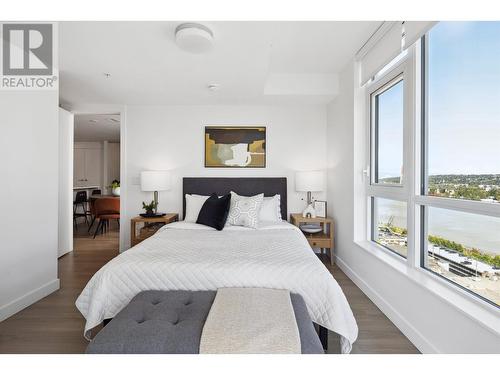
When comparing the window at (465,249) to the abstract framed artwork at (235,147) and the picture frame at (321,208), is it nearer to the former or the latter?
the picture frame at (321,208)

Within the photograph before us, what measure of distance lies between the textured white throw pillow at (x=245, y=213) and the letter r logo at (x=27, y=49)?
2341 millimetres

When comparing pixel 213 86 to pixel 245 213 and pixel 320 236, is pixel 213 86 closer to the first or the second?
pixel 245 213

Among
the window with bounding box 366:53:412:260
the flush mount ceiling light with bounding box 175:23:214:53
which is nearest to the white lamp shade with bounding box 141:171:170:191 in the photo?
the flush mount ceiling light with bounding box 175:23:214:53

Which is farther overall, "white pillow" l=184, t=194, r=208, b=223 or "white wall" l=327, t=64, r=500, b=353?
"white pillow" l=184, t=194, r=208, b=223

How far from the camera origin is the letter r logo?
88.3 inches

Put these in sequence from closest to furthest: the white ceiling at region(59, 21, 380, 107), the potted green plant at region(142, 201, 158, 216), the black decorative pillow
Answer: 1. the white ceiling at region(59, 21, 380, 107)
2. the black decorative pillow
3. the potted green plant at region(142, 201, 158, 216)

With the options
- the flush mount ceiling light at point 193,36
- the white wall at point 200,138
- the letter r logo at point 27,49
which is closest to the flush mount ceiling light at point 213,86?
the white wall at point 200,138

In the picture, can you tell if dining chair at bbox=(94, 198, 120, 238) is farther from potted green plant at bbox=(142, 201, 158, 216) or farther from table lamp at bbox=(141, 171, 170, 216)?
table lamp at bbox=(141, 171, 170, 216)

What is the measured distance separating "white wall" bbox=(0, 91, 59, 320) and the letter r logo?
→ 0.21 metres

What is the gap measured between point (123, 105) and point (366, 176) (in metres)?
3.62

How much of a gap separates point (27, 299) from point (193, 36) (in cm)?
272

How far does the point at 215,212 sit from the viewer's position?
323 cm

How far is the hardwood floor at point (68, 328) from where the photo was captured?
5.94ft

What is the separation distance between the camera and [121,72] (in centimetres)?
289
